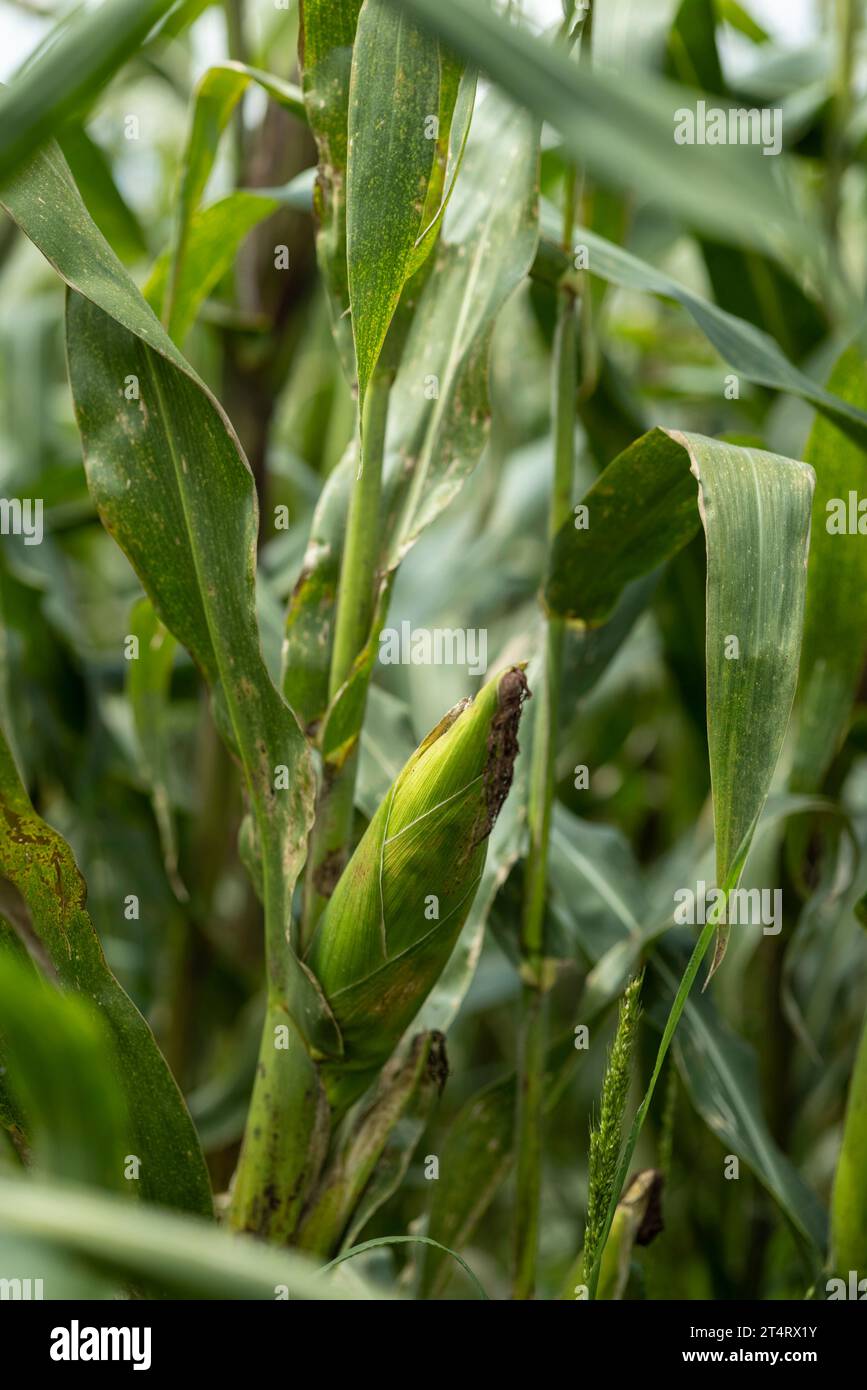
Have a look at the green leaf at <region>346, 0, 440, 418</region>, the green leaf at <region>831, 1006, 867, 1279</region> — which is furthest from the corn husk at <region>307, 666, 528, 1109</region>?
the green leaf at <region>831, 1006, 867, 1279</region>

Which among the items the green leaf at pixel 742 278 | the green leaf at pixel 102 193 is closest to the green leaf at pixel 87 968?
the green leaf at pixel 102 193

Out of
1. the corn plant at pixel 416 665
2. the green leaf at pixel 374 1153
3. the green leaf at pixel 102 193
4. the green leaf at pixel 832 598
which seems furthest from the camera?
the green leaf at pixel 102 193

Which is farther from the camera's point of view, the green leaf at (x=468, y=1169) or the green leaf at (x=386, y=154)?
the green leaf at (x=468, y=1169)

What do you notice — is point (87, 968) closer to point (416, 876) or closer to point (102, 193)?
point (416, 876)

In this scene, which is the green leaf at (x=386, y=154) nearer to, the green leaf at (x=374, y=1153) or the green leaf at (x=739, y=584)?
the green leaf at (x=739, y=584)

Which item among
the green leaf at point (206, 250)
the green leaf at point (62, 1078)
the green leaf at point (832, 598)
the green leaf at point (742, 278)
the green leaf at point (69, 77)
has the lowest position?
the green leaf at point (62, 1078)
